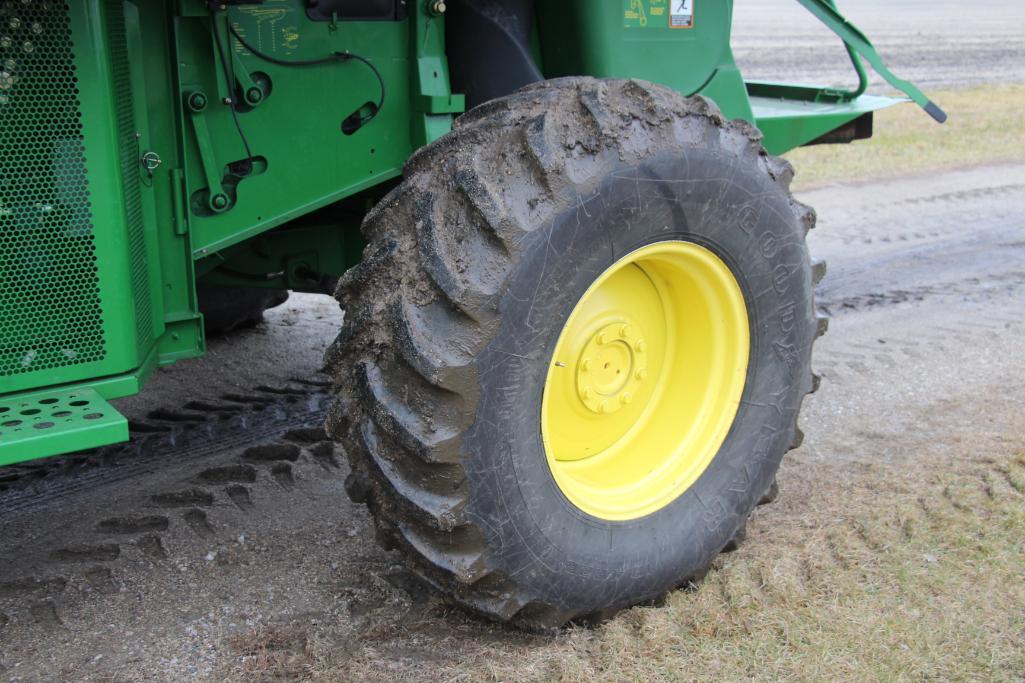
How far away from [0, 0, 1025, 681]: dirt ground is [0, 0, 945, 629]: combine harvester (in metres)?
0.23

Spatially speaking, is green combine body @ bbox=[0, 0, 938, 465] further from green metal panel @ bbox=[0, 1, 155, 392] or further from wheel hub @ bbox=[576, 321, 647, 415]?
wheel hub @ bbox=[576, 321, 647, 415]

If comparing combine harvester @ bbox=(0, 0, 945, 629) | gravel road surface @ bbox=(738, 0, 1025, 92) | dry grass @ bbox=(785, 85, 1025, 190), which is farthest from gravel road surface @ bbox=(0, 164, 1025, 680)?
gravel road surface @ bbox=(738, 0, 1025, 92)

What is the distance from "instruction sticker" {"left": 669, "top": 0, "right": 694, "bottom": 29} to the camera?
341 centimetres

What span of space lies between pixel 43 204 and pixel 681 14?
198 centimetres

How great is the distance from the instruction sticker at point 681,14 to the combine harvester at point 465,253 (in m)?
0.01

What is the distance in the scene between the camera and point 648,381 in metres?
3.24

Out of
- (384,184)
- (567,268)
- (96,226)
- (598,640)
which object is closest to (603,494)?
(598,640)

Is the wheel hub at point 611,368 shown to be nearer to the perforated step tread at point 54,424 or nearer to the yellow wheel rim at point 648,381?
the yellow wheel rim at point 648,381

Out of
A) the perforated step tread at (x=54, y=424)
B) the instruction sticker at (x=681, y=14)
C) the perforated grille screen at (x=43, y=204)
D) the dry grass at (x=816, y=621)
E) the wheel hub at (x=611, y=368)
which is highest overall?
the instruction sticker at (x=681, y=14)

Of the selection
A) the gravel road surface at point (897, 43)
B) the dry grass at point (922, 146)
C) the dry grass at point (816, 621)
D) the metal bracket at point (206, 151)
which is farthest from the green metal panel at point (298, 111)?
the gravel road surface at point (897, 43)

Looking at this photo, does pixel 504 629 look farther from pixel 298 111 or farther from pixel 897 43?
pixel 897 43

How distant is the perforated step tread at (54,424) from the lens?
226cm

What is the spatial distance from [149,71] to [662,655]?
1906 millimetres

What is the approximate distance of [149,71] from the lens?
2.66 metres
